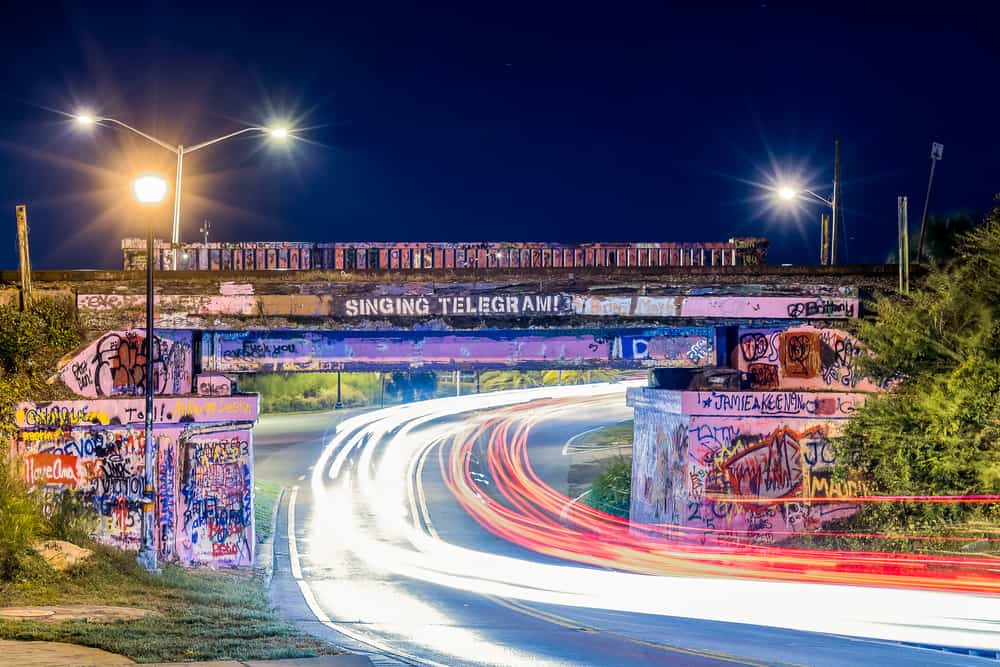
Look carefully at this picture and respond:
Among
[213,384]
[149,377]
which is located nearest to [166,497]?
[213,384]

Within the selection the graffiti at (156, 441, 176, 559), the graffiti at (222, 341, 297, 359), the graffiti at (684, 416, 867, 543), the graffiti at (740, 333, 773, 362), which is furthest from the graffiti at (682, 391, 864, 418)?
the graffiti at (156, 441, 176, 559)

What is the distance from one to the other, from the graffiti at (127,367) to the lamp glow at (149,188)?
17.0 feet

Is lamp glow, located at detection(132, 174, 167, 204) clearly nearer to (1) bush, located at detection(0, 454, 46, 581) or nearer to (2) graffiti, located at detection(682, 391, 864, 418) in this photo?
(1) bush, located at detection(0, 454, 46, 581)

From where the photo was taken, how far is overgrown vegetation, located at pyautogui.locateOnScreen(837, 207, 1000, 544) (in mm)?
22484

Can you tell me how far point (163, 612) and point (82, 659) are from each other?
4.22 metres

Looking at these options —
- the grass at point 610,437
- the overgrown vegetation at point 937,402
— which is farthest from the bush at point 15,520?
the grass at point 610,437

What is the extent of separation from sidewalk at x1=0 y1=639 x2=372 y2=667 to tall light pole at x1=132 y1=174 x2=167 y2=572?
7.63 m

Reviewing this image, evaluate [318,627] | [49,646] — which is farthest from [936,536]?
[49,646]

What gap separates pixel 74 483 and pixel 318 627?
8.77 metres

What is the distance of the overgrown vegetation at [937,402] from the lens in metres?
22.5

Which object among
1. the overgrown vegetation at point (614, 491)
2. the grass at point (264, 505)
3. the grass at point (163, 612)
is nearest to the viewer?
the grass at point (163, 612)

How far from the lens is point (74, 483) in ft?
77.0

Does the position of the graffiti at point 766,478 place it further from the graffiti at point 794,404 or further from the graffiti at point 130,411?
the graffiti at point 130,411

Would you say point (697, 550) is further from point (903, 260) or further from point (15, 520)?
point (15, 520)
